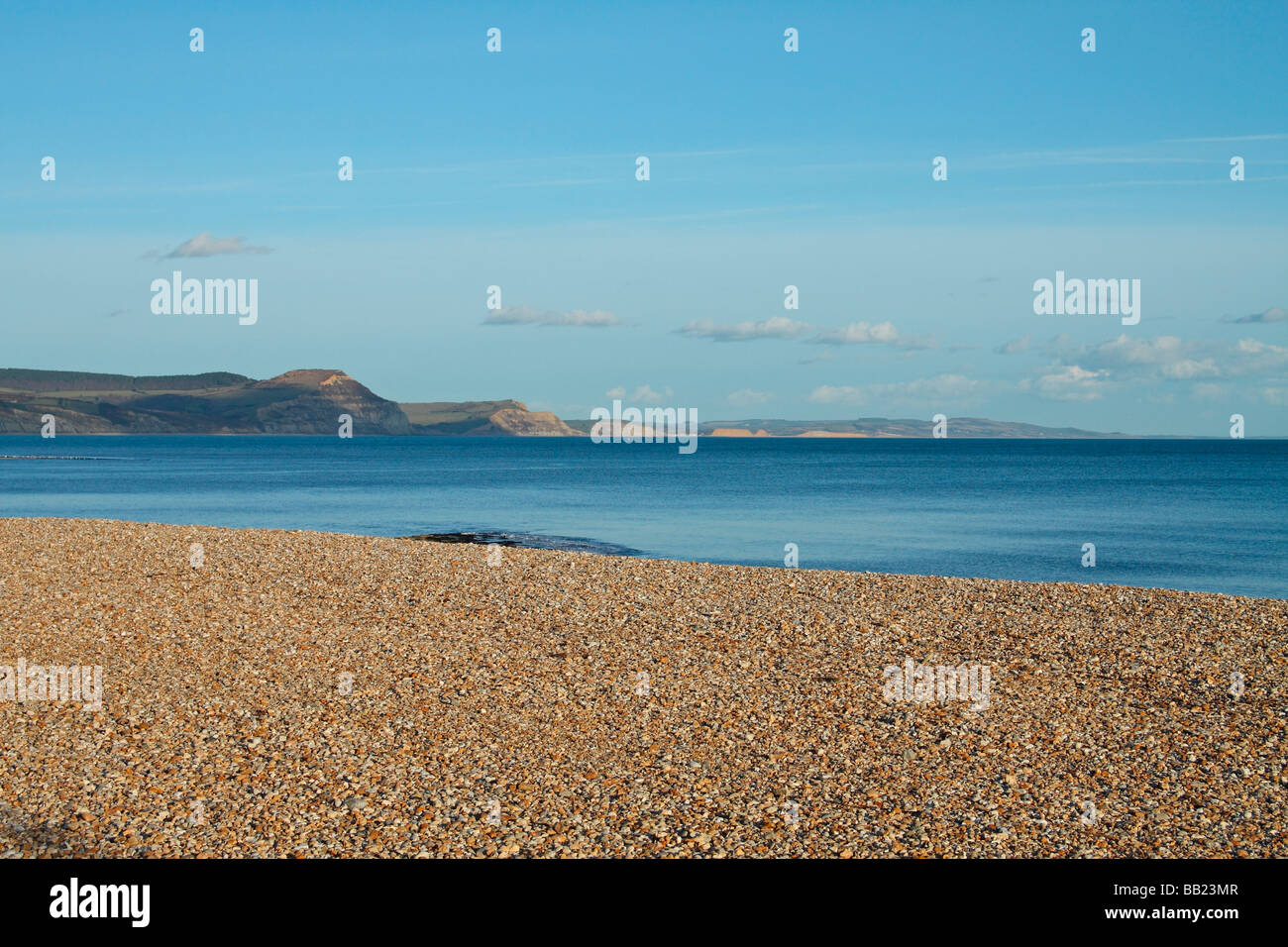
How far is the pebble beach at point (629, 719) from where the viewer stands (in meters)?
7.33

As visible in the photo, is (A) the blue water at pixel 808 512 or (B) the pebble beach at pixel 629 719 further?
(A) the blue water at pixel 808 512

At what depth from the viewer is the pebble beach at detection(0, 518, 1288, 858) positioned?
733cm

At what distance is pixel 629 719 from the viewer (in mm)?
10102

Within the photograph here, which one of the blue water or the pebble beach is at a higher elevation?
the pebble beach

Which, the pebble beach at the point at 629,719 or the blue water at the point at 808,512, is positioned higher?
the pebble beach at the point at 629,719

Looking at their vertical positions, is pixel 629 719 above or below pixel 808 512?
above

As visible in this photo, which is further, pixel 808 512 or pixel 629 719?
pixel 808 512

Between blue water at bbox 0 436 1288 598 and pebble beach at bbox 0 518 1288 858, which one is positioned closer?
pebble beach at bbox 0 518 1288 858

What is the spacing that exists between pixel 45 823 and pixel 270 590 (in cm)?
898

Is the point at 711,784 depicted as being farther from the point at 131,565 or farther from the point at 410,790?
the point at 131,565

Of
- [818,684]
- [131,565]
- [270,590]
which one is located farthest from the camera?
[131,565]
